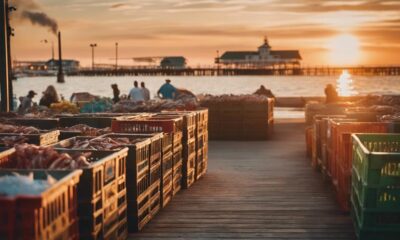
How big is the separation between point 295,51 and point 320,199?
19304 centimetres

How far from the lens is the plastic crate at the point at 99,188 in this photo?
215 inches

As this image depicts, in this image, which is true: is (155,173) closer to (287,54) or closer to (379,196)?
(379,196)

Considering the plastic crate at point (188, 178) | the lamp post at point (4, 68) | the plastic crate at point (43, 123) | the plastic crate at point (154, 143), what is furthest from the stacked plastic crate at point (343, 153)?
the lamp post at point (4, 68)

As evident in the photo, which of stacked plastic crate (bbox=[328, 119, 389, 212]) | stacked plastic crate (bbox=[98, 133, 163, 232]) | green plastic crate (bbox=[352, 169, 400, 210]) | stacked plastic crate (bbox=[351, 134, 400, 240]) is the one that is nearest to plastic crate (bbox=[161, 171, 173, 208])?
stacked plastic crate (bbox=[98, 133, 163, 232])

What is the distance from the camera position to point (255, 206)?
28.4 ft

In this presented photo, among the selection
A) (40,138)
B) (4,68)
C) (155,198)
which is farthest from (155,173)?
(4,68)

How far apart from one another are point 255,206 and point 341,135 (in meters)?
1.47

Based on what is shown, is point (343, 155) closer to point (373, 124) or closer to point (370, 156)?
point (373, 124)

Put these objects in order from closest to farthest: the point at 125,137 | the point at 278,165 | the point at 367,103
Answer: the point at 125,137 < the point at 278,165 < the point at 367,103

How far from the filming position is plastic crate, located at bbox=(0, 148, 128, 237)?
17.9 feet

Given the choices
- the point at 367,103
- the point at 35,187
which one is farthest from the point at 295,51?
the point at 35,187

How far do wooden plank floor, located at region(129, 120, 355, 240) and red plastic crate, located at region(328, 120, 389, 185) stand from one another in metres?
0.56

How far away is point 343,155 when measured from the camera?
26.5 ft

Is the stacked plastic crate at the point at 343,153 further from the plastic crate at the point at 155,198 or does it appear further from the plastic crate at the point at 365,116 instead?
the plastic crate at the point at 155,198
